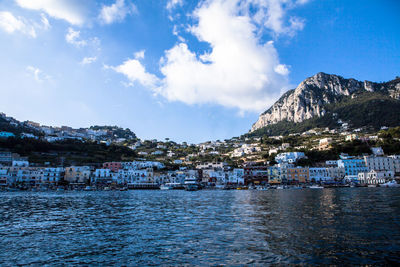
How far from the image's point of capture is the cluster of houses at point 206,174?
303ft

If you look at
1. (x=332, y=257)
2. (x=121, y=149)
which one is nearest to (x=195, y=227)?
(x=332, y=257)

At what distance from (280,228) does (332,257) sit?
21.3 ft

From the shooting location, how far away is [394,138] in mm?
119812

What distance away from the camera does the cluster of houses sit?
303ft

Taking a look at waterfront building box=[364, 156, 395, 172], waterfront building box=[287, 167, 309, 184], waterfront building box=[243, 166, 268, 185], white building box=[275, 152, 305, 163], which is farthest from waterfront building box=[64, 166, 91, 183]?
waterfront building box=[364, 156, 395, 172]

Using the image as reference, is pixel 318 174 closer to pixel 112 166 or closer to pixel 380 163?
pixel 380 163

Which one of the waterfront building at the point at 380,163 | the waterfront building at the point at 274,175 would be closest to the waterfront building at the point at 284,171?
the waterfront building at the point at 274,175

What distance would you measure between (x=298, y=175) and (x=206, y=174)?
116 feet

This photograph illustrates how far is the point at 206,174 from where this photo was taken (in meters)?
111

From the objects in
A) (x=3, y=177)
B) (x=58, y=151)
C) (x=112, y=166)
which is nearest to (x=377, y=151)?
(x=112, y=166)

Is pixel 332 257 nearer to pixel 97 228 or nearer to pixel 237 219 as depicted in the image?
pixel 237 219

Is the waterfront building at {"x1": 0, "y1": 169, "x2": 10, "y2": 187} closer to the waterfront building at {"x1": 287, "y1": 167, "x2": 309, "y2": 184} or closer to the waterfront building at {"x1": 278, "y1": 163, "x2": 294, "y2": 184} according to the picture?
the waterfront building at {"x1": 278, "y1": 163, "x2": 294, "y2": 184}

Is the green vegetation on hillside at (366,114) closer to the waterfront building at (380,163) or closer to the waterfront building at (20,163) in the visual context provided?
the waterfront building at (380,163)

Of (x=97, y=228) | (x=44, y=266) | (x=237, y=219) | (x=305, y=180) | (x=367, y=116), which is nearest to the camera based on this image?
(x=44, y=266)
